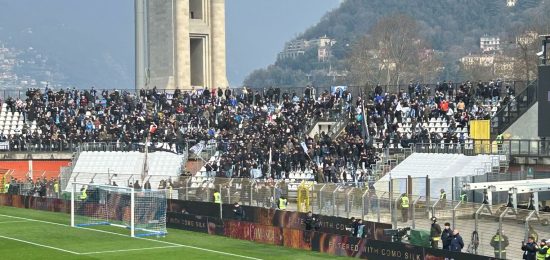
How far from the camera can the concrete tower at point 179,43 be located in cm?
10269

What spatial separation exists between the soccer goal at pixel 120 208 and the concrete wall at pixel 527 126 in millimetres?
23281

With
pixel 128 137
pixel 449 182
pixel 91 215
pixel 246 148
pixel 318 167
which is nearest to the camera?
pixel 449 182

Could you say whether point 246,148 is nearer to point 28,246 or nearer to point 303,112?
point 303,112

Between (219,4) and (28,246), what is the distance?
57036 millimetres

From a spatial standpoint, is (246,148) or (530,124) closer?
(530,124)

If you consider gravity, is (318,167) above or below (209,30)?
below

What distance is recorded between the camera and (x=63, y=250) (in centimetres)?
4956

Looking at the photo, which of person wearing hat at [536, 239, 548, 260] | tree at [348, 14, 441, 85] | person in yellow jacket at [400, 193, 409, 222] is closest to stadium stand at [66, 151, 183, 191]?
person in yellow jacket at [400, 193, 409, 222]

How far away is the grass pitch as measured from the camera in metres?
47.7

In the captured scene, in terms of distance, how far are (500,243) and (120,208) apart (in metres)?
23.9

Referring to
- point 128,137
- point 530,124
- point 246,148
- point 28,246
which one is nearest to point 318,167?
point 246,148

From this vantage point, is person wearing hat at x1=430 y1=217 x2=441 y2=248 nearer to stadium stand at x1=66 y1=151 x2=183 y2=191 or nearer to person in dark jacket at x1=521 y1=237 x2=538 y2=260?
person in dark jacket at x1=521 y1=237 x2=538 y2=260

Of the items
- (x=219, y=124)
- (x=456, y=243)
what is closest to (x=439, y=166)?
(x=219, y=124)

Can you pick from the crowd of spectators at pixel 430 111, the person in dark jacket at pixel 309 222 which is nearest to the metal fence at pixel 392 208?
the person in dark jacket at pixel 309 222
